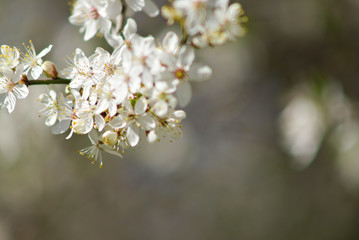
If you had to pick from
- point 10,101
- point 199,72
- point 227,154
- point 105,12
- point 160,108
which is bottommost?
point 10,101

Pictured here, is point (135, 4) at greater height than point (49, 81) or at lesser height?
greater

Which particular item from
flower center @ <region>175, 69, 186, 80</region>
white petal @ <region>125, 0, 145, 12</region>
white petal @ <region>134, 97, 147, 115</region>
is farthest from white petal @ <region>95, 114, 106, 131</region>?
white petal @ <region>125, 0, 145, 12</region>

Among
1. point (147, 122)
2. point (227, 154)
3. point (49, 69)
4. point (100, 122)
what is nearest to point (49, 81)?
point (49, 69)

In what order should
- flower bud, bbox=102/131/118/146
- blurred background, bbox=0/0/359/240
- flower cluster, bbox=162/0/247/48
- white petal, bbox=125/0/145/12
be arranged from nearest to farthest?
1. flower cluster, bbox=162/0/247/48
2. flower bud, bbox=102/131/118/146
3. white petal, bbox=125/0/145/12
4. blurred background, bbox=0/0/359/240

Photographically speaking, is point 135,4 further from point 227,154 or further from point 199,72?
point 227,154

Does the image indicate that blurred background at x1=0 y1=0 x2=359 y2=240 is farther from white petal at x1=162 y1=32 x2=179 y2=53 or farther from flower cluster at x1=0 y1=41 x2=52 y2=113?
white petal at x1=162 y1=32 x2=179 y2=53

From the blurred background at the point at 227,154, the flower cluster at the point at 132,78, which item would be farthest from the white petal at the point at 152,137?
the blurred background at the point at 227,154

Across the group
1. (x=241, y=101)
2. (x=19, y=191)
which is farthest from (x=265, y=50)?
(x=19, y=191)
